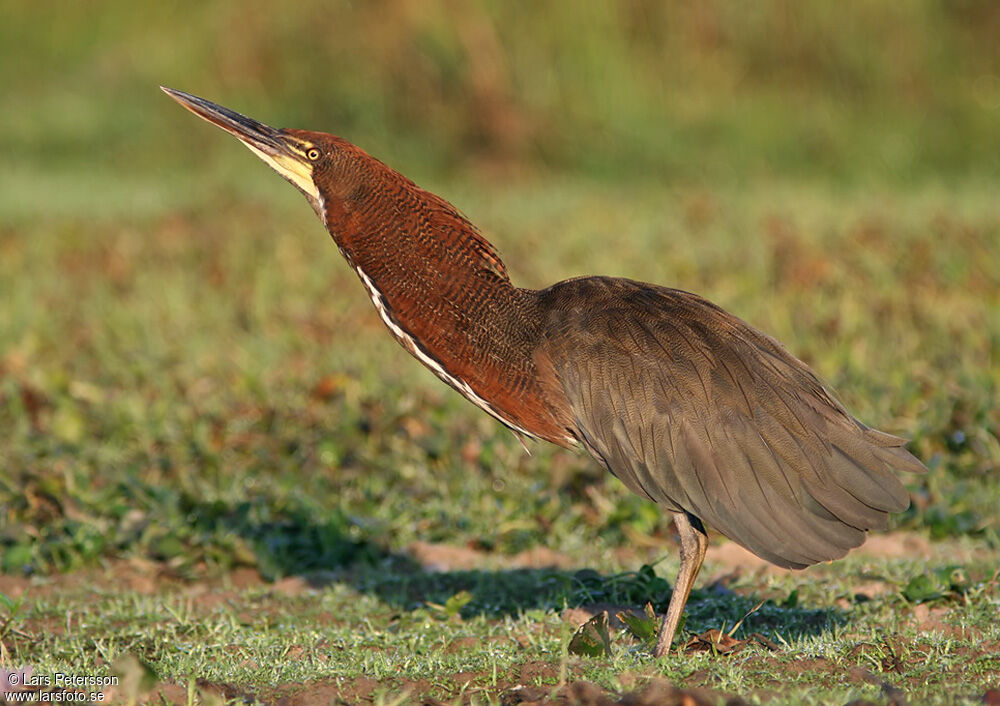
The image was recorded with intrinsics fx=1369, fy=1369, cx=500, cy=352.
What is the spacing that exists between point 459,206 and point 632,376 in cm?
778

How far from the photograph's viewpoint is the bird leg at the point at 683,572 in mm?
3773

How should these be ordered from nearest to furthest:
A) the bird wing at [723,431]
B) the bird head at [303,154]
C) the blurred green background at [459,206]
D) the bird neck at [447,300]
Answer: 1. the bird wing at [723,431]
2. the bird neck at [447,300]
3. the bird head at [303,154]
4. the blurred green background at [459,206]

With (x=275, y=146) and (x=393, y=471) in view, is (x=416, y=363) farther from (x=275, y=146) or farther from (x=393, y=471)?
(x=275, y=146)

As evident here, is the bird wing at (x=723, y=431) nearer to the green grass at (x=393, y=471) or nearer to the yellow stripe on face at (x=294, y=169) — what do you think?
the green grass at (x=393, y=471)

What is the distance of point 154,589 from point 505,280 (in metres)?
2.03

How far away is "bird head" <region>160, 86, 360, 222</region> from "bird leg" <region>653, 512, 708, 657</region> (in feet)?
4.47

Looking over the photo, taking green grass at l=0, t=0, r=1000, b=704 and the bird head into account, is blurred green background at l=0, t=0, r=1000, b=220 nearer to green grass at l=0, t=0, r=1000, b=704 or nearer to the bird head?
green grass at l=0, t=0, r=1000, b=704

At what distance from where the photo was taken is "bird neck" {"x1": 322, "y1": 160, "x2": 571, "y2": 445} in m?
3.85

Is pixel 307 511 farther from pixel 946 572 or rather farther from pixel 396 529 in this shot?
pixel 946 572

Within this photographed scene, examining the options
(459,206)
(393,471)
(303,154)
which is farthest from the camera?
(459,206)

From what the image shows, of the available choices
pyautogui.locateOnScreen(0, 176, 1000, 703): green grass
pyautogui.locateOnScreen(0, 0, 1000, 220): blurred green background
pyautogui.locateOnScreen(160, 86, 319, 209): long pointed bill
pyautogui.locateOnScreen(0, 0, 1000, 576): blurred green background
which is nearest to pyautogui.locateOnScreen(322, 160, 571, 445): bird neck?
pyautogui.locateOnScreen(160, 86, 319, 209): long pointed bill

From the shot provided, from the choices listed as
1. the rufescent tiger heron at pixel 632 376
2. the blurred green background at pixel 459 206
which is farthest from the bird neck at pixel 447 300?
the blurred green background at pixel 459 206

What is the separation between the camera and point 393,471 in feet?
19.7

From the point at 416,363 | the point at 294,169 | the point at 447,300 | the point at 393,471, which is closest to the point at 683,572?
the point at 447,300
